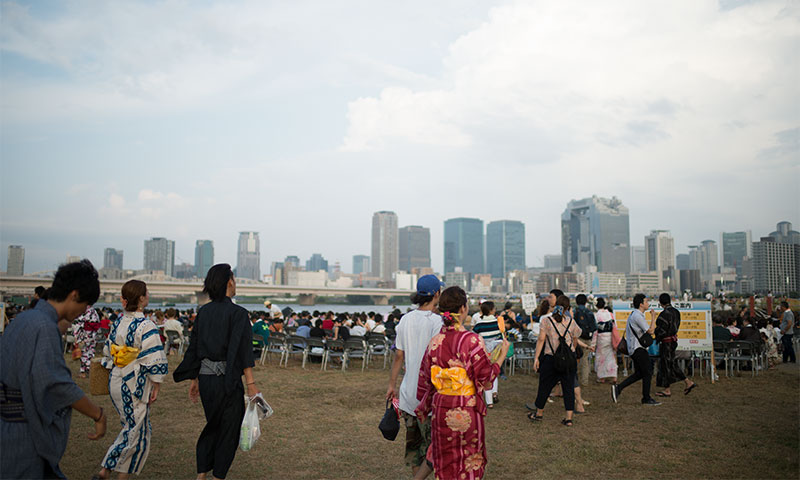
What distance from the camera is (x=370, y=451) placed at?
5.50 meters

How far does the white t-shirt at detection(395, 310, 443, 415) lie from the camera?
155 inches

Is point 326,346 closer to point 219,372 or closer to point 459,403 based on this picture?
point 219,372

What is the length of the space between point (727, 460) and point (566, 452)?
1.57 m

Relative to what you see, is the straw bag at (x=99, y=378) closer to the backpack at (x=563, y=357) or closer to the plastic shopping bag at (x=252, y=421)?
the plastic shopping bag at (x=252, y=421)

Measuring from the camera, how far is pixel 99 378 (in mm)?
4410

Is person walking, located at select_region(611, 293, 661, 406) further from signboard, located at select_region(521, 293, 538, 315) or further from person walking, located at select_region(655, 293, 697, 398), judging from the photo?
signboard, located at select_region(521, 293, 538, 315)

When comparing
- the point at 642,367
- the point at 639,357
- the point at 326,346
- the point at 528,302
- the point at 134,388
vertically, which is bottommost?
the point at 326,346

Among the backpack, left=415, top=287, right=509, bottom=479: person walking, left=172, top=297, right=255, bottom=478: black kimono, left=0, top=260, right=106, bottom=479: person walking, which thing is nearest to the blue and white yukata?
left=172, top=297, right=255, bottom=478: black kimono

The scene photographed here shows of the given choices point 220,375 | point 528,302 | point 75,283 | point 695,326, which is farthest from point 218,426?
point 528,302

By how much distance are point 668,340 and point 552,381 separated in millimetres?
2698

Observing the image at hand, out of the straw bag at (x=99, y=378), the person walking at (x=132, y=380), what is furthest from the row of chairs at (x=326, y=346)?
the person walking at (x=132, y=380)

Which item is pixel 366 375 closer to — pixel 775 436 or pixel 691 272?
pixel 775 436

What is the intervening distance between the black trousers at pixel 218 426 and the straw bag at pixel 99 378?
3.72ft

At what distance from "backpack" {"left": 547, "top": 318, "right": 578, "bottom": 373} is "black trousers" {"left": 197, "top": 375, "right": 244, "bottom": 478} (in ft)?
14.1
